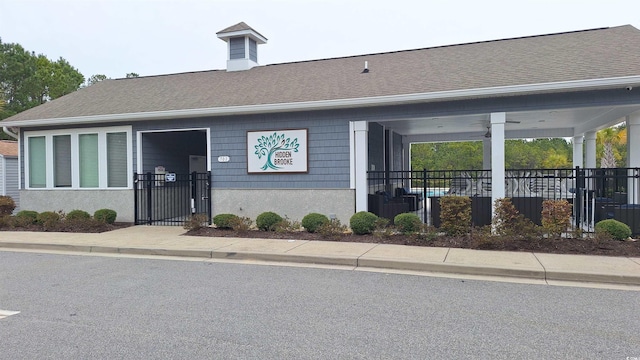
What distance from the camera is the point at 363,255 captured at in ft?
27.4

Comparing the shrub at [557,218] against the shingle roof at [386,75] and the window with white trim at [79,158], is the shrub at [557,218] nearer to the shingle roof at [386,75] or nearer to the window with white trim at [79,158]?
the shingle roof at [386,75]

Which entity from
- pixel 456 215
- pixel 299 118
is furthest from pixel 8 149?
pixel 456 215

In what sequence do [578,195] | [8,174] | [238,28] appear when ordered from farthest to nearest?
[8,174] < [238,28] < [578,195]

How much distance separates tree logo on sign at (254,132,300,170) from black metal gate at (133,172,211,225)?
1.79 metres

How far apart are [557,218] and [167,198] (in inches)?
441

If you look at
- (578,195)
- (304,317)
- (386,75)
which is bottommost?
(304,317)

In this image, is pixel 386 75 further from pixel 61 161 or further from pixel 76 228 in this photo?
pixel 61 161

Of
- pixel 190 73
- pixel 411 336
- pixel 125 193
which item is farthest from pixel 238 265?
pixel 190 73

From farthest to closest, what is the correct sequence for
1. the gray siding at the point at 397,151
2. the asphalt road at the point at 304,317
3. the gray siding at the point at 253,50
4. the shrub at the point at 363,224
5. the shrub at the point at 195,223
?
the gray siding at the point at 397,151
the gray siding at the point at 253,50
the shrub at the point at 195,223
the shrub at the point at 363,224
the asphalt road at the point at 304,317

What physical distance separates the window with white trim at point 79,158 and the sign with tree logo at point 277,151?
4032 millimetres

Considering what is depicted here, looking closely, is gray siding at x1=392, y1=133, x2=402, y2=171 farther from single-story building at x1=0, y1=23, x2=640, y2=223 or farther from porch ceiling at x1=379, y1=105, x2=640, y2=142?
single-story building at x1=0, y1=23, x2=640, y2=223

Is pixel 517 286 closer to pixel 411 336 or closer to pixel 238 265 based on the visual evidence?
pixel 411 336

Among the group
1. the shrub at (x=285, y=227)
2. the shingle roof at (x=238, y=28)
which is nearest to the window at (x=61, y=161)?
the shingle roof at (x=238, y=28)

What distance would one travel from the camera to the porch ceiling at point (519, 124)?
463 inches
